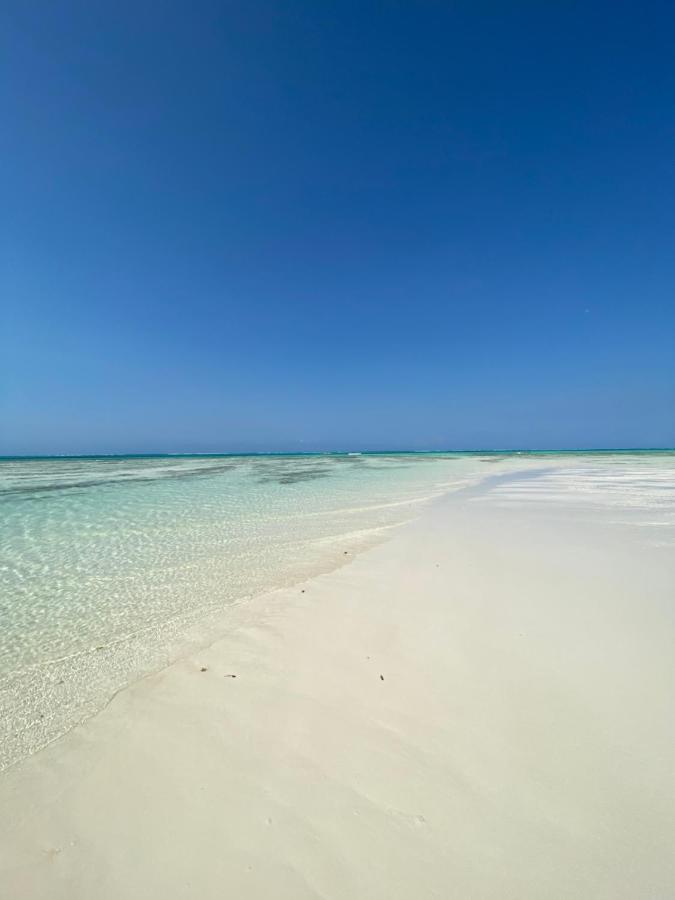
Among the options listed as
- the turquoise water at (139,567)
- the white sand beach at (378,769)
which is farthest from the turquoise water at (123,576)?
the white sand beach at (378,769)

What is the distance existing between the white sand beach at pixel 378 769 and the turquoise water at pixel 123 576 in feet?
1.34

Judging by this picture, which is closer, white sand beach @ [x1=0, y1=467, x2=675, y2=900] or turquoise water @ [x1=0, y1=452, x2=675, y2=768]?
white sand beach @ [x1=0, y1=467, x2=675, y2=900]

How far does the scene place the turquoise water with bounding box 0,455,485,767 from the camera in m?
3.00

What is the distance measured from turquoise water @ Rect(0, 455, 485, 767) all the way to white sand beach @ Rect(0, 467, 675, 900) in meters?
0.41

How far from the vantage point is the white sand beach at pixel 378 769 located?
1555mm

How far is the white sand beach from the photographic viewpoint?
1.55 meters

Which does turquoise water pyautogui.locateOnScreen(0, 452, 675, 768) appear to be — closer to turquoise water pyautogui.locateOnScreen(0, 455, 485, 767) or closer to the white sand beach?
turquoise water pyautogui.locateOnScreen(0, 455, 485, 767)

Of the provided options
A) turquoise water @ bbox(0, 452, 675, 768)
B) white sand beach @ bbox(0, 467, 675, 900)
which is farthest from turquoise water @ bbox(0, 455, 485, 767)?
white sand beach @ bbox(0, 467, 675, 900)

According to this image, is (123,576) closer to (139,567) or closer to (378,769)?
(139,567)

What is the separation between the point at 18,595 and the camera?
4.89 m

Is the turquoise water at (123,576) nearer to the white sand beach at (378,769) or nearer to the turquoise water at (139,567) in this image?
the turquoise water at (139,567)

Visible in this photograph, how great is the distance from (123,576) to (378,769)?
478 cm

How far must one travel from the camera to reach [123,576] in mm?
5512

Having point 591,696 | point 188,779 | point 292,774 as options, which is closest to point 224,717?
point 188,779
